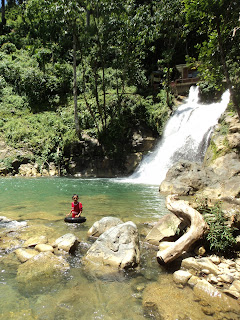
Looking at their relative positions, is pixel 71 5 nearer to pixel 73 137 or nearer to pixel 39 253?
pixel 73 137

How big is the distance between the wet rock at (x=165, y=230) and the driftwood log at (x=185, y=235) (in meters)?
0.53

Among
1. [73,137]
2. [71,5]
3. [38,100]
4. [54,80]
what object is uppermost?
[71,5]

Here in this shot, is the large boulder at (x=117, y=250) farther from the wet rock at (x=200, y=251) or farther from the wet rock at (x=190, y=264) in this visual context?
the wet rock at (x=200, y=251)

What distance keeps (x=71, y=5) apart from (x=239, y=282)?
2221cm

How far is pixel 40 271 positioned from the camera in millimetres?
4309

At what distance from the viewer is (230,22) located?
9.64 meters

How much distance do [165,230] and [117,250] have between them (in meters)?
1.53

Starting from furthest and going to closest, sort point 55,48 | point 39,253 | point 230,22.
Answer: point 55,48
point 230,22
point 39,253

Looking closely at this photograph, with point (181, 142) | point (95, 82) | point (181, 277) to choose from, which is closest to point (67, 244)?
point (181, 277)

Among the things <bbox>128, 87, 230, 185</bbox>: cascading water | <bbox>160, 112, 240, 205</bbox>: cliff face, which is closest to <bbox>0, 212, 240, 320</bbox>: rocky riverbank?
<bbox>160, 112, 240, 205</bbox>: cliff face

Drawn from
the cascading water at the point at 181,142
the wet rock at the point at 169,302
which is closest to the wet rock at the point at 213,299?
the wet rock at the point at 169,302

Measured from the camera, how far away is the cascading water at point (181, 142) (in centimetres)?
1780

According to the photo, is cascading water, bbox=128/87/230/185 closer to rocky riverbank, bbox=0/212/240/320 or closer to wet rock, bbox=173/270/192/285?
rocky riverbank, bbox=0/212/240/320

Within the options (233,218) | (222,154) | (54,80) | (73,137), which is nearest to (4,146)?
(73,137)
